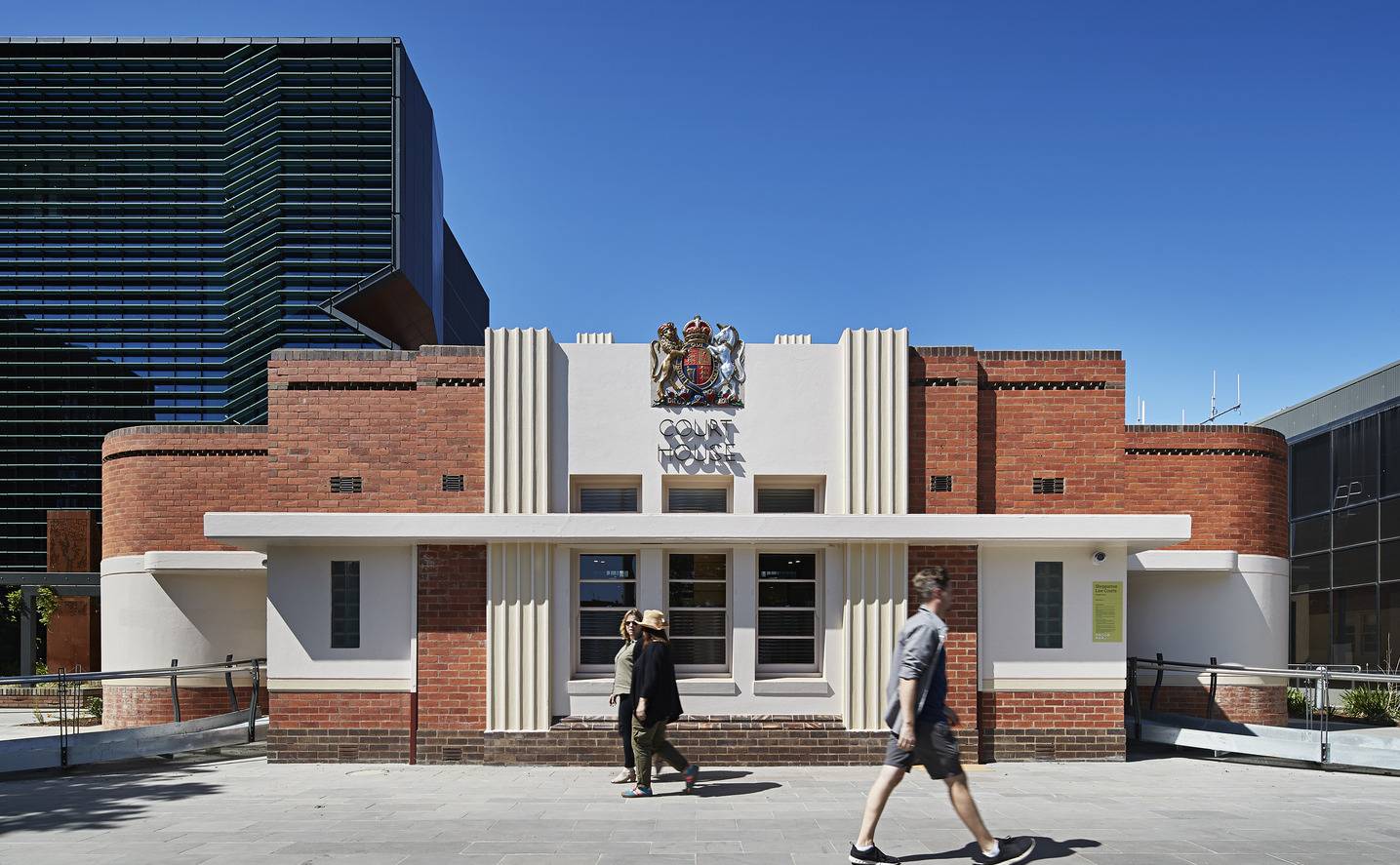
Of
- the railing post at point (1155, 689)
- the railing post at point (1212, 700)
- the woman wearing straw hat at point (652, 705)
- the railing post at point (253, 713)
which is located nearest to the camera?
the woman wearing straw hat at point (652, 705)

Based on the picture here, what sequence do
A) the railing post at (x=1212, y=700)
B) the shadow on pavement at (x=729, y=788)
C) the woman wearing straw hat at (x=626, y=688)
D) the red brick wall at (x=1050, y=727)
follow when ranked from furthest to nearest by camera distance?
the railing post at (x=1212, y=700) < the red brick wall at (x=1050, y=727) < the woman wearing straw hat at (x=626, y=688) < the shadow on pavement at (x=729, y=788)

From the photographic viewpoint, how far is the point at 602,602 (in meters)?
11.0

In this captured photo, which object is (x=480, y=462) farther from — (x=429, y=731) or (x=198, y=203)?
(x=198, y=203)

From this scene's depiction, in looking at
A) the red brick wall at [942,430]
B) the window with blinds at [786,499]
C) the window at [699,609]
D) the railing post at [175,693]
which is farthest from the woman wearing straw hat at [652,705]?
the railing post at [175,693]

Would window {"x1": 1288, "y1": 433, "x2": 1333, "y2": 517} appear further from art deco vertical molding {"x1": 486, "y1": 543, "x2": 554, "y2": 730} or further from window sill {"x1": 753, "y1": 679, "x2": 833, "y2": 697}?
art deco vertical molding {"x1": 486, "y1": 543, "x2": 554, "y2": 730}

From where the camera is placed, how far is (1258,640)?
12883 millimetres

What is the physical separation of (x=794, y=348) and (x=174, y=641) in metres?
10.3

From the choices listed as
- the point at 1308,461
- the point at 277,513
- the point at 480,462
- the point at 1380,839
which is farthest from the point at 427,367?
the point at 1308,461

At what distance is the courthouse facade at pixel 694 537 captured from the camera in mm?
10438

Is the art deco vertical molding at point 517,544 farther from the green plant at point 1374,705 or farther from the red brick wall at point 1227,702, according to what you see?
the green plant at point 1374,705

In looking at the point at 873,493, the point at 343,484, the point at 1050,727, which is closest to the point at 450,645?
the point at 343,484

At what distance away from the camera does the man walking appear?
6.16 m

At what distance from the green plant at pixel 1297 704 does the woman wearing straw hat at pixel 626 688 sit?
39.0ft

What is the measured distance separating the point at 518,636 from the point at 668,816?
11.0 ft
